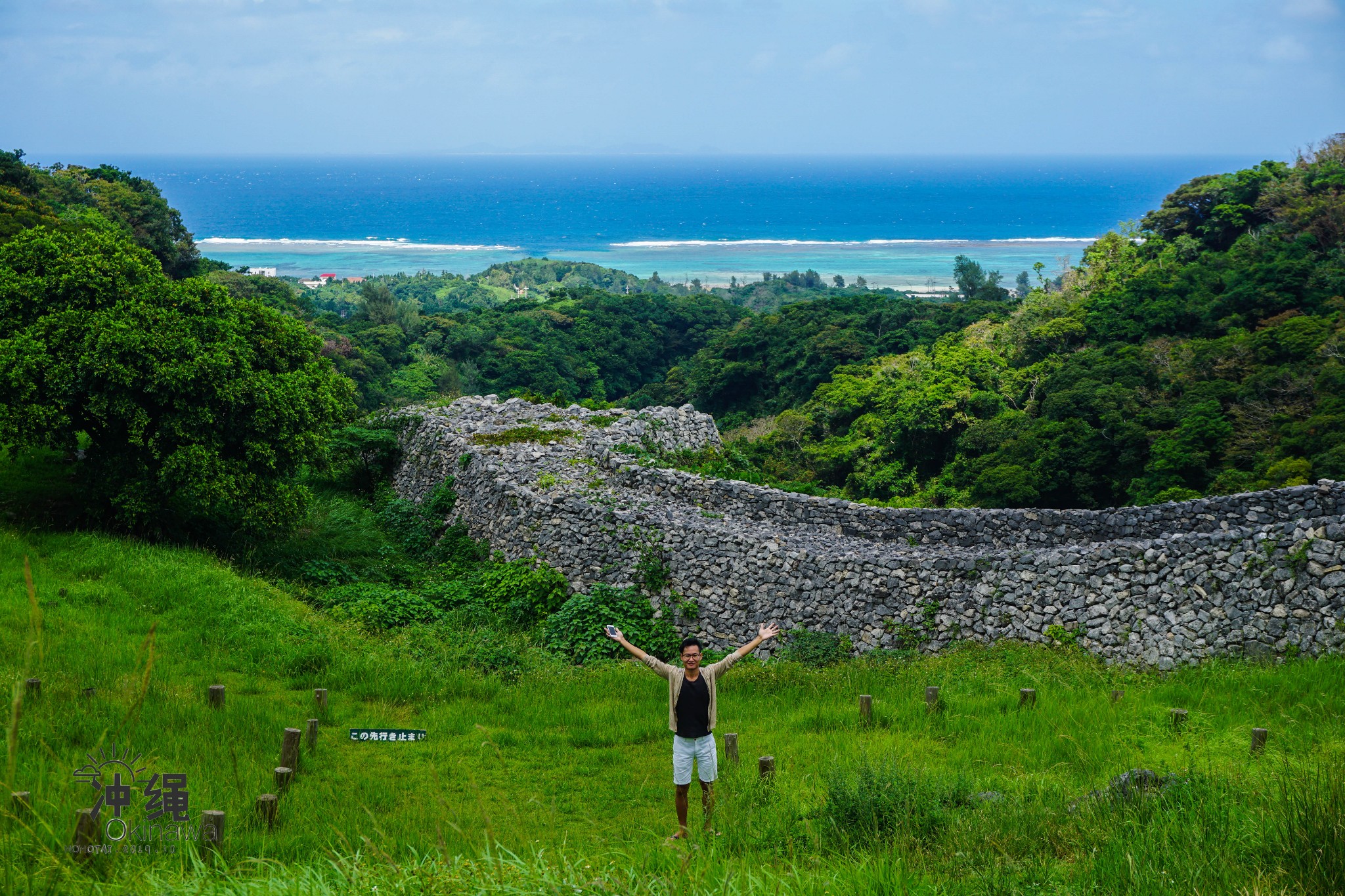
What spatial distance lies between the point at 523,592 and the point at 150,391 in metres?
6.16

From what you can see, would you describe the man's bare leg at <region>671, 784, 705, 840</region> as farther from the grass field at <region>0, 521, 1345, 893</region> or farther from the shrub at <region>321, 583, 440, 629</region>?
the shrub at <region>321, 583, 440, 629</region>

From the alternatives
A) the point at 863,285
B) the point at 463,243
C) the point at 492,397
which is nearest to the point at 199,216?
the point at 463,243

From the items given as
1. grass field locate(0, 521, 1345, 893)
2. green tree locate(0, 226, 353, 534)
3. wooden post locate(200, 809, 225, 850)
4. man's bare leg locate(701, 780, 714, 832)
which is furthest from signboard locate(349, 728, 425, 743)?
green tree locate(0, 226, 353, 534)

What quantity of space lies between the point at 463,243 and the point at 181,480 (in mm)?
134854

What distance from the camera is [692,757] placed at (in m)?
6.89

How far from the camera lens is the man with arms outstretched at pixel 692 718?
22.1ft

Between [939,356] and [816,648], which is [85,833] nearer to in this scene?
[816,648]

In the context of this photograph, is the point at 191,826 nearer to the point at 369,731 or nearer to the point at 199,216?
the point at 369,731

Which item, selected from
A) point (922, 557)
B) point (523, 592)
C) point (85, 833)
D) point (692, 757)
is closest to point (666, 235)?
point (523, 592)

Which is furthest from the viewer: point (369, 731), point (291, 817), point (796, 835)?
point (369, 731)

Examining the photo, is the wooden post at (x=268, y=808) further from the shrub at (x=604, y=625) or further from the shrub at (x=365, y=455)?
the shrub at (x=365, y=455)

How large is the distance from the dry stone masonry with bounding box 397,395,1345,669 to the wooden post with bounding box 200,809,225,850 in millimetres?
9233

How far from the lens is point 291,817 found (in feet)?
21.5

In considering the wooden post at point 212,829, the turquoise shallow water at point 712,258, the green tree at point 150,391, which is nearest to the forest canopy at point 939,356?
the green tree at point 150,391
